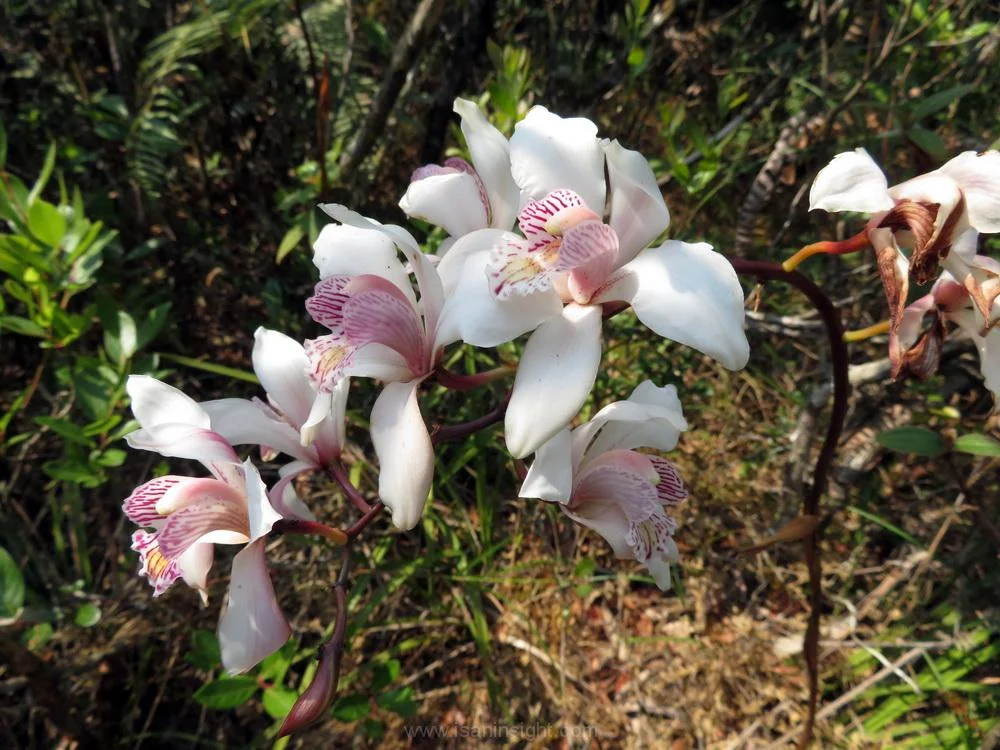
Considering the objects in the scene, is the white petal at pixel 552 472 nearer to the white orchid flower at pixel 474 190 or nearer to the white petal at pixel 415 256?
the white petal at pixel 415 256

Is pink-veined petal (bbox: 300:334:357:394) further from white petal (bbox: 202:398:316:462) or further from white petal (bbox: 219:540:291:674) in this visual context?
white petal (bbox: 219:540:291:674)

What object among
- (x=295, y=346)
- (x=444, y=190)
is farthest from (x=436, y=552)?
(x=444, y=190)

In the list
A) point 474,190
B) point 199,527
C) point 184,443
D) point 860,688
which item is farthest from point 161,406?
point 860,688

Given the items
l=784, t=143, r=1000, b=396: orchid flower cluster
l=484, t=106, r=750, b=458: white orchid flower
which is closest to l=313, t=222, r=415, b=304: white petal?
l=484, t=106, r=750, b=458: white orchid flower

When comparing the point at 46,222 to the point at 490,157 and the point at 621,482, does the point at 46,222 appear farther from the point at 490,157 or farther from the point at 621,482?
the point at 621,482

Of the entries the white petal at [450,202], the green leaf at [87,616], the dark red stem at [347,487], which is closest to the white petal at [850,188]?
the white petal at [450,202]

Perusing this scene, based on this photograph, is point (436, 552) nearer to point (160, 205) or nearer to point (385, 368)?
point (385, 368)
